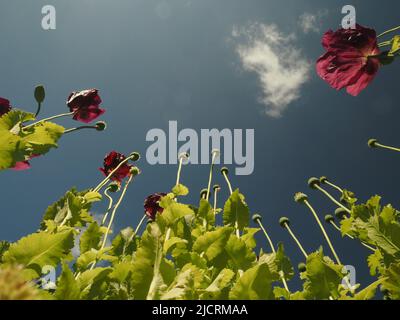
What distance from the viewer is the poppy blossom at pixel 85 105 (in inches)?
70.1

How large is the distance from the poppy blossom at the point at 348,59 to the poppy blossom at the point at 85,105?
3.80 feet

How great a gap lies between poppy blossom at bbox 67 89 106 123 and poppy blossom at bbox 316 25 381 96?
45.6 inches

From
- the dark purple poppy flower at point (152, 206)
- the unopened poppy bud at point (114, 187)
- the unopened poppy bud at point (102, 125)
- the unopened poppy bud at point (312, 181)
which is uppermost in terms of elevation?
the unopened poppy bud at point (102, 125)

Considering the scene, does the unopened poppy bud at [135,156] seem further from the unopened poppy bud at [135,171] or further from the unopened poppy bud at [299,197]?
the unopened poppy bud at [299,197]

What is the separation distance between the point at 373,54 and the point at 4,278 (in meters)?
1.14

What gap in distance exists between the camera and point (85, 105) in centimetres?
178

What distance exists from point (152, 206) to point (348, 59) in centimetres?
116

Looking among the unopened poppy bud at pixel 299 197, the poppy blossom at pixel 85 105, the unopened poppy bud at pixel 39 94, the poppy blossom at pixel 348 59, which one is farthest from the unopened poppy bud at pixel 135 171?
the poppy blossom at pixel 348 59

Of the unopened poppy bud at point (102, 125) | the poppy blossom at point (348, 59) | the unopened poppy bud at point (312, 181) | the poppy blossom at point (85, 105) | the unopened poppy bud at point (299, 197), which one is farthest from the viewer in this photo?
the unopened poppy bud at point (312, 181)

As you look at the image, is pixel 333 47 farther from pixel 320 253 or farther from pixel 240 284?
pixel 240 284

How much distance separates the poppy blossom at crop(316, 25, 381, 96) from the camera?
112 cm

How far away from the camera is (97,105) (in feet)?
5.96
